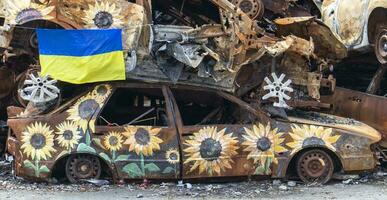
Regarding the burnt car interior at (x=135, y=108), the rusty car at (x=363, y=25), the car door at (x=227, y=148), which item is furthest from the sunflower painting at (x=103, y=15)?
the rusty car at (x=363, y=25)

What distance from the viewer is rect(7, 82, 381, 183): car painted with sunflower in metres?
8.16

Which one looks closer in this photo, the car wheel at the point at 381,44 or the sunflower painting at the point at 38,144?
the sunflower painting at the point at 38,144

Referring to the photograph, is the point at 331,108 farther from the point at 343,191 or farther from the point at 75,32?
the point at 75,32

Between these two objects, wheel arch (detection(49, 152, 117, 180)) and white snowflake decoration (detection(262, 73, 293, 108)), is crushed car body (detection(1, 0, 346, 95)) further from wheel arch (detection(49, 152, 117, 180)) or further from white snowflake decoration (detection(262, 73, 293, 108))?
wheel arch (detection(49, 152, 117, 180))

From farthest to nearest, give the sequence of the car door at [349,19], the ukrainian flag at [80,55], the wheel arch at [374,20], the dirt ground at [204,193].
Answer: the car door at [349,19] < the wheel arch at [374,20] < the ukrainian flag at [80,55] < the dirt ground at [204,193]

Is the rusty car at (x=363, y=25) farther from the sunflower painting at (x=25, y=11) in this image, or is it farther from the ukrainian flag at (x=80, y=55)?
the sunflower painting at (x=25, y=11)

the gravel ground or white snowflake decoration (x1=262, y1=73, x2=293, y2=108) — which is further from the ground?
white snowflake decoration (x1=262, y1=73, x2=293, y2=108)

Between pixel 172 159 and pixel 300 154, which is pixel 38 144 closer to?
pixel 172 159

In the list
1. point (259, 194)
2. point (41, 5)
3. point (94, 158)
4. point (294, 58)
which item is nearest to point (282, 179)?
point (259, 194)

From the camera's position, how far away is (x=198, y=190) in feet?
27.1

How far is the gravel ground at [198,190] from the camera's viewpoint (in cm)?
784

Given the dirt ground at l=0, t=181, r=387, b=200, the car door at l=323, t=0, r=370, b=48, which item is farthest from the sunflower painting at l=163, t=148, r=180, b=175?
the car door at l=323, t=0, r=370, b=48

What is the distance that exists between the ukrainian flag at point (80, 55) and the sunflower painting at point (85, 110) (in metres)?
0.25

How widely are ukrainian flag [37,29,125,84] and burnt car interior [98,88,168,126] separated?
1.54 feet
